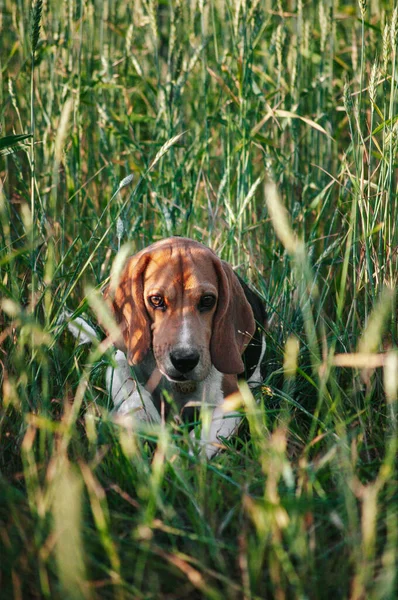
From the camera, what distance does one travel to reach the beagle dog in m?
3.05

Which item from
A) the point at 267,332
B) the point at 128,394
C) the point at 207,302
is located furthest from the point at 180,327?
the point at 267,332

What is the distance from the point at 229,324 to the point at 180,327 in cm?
31

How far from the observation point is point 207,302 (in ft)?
10.6

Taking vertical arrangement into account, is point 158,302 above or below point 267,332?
Result: above

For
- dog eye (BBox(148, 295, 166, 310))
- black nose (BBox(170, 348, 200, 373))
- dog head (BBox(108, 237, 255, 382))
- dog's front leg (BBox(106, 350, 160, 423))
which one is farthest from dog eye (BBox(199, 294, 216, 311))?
dog's front leg (BBox(106, 350, 160, 423))

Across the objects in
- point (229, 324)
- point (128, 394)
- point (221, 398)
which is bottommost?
point (221, 398)

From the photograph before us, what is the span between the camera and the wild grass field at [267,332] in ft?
6.23

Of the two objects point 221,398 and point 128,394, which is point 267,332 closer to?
point 221,398

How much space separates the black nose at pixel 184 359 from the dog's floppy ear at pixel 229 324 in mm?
229

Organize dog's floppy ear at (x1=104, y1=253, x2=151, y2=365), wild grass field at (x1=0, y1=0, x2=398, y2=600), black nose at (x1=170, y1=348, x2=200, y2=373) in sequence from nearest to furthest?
wild grass field at (x1=0, y1=0, x2=398, y2=600), black nose at (x1=170, y1=348, x2=200, y2=373), dog's floppy ear at (x1=104, y1=253, x2=151, y2=365)

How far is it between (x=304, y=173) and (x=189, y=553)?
296cm

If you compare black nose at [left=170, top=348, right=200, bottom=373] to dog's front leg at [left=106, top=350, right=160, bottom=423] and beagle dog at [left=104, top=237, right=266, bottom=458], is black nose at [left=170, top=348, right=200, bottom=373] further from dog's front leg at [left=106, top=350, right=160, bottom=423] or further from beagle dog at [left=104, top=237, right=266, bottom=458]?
dog's front leg at [left=106, top=350, right=160, bottom=423]

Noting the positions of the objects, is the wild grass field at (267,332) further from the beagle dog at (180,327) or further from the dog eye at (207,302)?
the dog eye at (207,302)

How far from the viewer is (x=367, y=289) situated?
10.7 ft
